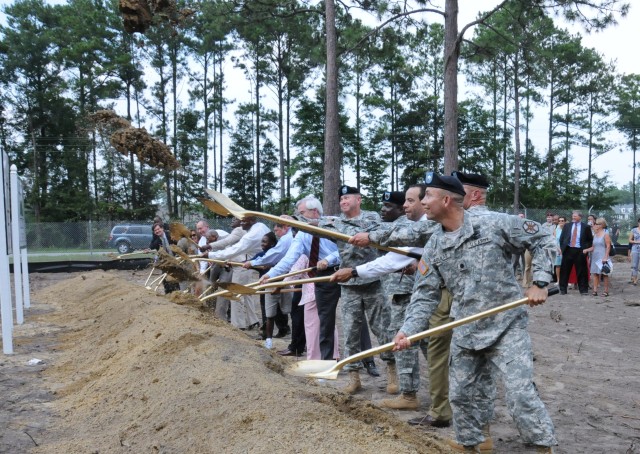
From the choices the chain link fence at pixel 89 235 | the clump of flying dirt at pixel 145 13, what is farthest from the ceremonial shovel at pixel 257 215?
the chain link fence at pixel 89 235

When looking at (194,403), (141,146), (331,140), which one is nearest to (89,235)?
(331,140)

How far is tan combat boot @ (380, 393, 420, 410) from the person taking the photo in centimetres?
552

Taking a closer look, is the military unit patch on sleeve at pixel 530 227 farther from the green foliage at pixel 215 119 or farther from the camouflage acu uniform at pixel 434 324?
the green foliage at pixel 215 119

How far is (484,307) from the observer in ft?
12.7

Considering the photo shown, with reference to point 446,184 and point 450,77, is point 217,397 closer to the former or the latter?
point 446,184

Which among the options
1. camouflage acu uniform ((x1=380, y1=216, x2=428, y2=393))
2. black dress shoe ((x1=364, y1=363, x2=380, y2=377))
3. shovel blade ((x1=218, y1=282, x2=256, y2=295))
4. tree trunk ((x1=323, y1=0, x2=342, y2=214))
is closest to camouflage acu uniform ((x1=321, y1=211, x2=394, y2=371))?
camouflage acu uniform ((x1=380, y1=216, x2=428, y2=393))

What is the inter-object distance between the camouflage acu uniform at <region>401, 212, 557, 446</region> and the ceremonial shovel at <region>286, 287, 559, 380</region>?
147mm

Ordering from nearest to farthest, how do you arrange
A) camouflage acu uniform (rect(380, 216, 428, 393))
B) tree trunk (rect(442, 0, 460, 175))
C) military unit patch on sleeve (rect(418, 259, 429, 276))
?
military unit patch on sleeve (rect(418, 259, 429, 276))
camouflage acu uniform (rect(380, 216, 428, 393))
tree trunk (rect(442, 0, 460, 175))

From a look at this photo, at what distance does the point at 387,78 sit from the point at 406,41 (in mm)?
26708

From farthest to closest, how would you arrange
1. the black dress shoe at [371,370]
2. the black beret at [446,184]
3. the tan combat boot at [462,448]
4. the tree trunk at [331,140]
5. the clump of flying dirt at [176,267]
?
the tree trunk at [331,140] < the clump of flying dirt at [176,267] < the black dress shoe at [371,370] < the black beret at [446,184] < the tan combat boot at [462,448]

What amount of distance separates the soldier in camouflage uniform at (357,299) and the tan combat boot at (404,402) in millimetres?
552

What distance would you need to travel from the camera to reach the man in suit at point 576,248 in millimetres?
14531

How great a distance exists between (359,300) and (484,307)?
2.45 metres

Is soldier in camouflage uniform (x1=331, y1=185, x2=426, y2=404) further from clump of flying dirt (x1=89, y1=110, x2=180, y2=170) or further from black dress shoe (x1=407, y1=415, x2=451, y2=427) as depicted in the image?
clump of flying dirt (x1=89, y1=110, x2=180, y2=170)
